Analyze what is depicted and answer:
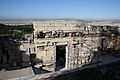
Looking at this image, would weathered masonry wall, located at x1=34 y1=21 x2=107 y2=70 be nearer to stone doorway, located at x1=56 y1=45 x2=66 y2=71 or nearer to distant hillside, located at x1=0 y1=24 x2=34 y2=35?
stone doorway, located at x1=56 y1=45 x2=66 y2=71

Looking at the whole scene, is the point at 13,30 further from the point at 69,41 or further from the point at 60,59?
the point at 69,41

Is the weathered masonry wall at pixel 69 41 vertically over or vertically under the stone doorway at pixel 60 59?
over

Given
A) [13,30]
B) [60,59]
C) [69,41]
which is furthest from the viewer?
[13,30]

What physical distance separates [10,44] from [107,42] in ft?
34.3

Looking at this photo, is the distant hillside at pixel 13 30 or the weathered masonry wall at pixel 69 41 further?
the distant hillside at pixel 13 30

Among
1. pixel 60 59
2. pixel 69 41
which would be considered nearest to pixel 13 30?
pixel 60 59

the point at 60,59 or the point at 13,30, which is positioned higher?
the point at 13,30

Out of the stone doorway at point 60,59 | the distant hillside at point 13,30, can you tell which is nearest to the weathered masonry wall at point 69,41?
the stone doorway at point 60,59

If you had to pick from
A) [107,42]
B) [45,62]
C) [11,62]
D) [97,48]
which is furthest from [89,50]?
[11,62]

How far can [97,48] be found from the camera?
13703mm

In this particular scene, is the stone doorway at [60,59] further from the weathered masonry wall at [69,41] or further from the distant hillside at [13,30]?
the distant hillside at [13,30]

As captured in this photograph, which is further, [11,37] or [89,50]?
[89,50]

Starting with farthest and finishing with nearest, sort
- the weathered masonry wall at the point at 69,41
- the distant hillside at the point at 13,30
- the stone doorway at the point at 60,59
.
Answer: the distant hillside at the point at 13,30
the stone doorway at the point at 60,59
the weathered masonry wall at the point at 69,41

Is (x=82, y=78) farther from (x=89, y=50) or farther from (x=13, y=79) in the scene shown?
(x=89, y=50)
